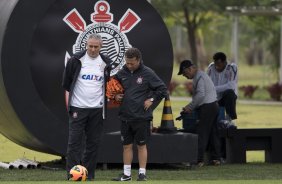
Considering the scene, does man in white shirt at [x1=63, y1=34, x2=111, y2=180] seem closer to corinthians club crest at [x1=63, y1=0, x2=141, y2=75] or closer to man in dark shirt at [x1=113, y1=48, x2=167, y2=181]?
man in dark shirt at [x1=113, y1=48, x2=167, y2=181]

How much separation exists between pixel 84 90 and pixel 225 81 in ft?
16.5

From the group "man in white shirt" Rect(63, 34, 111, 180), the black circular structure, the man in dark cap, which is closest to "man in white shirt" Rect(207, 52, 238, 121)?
the man in dark cap

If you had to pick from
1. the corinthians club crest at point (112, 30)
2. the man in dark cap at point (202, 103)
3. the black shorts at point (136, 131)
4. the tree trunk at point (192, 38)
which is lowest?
the black shorts at point (136, 131)

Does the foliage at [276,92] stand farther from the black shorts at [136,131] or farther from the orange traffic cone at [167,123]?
the black shorts at [136,131]

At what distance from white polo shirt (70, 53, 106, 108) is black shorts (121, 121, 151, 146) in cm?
54

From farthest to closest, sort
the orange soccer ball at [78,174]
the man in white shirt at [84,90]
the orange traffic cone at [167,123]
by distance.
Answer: the orange traffic cone at [167,123] → the man in white shirt at [84,90] → the orange soccer ball at [78,174]

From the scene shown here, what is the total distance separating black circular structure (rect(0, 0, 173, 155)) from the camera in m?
15.1

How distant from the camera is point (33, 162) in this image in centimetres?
1590

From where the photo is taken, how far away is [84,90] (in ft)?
43.2

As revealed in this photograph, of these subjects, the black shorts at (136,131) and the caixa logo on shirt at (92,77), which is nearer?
the caixa logo on shirt at (92,77)

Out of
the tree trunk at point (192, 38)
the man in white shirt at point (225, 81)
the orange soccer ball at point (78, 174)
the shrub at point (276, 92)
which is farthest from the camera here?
the tree trunk at point (192, 38)

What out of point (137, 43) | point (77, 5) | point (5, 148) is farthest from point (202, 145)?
point (5, 148)

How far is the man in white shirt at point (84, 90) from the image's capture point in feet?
43.2

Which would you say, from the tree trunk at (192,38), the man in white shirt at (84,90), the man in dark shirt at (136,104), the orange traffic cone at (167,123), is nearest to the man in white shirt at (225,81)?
the orange traffic cone at (167,123)
